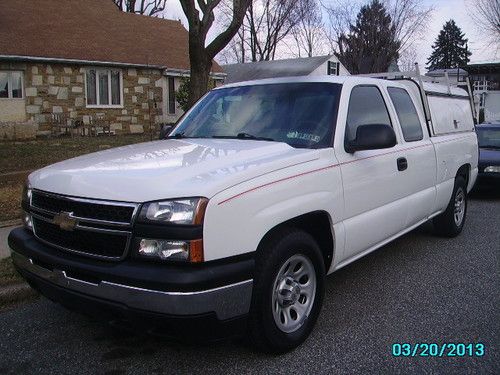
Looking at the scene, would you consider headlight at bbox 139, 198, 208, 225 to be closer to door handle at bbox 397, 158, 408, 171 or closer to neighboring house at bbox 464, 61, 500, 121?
door handle at bbox 397, 158, 408, 171

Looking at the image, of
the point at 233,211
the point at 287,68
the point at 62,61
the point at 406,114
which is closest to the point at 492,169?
the point at 406,114

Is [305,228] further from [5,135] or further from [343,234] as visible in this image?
[5,135]

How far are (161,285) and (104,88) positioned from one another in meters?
19.7

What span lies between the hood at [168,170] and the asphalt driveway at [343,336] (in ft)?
3.11

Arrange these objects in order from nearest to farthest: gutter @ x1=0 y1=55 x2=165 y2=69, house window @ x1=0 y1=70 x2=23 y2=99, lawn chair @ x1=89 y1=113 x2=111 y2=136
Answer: gutter @ x1=0 y1=55 x2=165 y2=69 < house window @ x1=0 y1=70 x2=23 y2=99 < lawn chair @ x1=89 y1=113 x2=111 y2=136

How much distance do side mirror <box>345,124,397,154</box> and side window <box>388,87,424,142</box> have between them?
108 centimetres

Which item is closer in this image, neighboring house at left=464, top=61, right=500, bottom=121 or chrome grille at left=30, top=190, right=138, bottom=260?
chrome grille at left=30, top=190, right=138, bottom=260

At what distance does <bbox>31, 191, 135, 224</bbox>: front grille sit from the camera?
2793 mm

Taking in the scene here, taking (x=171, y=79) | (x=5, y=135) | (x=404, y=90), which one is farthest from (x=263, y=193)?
(x=171, y=79)

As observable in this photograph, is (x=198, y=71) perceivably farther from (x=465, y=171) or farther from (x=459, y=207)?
(x=459, y=207)

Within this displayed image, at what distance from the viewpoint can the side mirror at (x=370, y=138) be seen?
3824 millimetres

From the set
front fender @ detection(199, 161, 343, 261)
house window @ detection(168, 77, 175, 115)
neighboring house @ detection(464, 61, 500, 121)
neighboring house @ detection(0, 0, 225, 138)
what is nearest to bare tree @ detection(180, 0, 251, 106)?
front fender @ detection(199, 161, 343, 261)

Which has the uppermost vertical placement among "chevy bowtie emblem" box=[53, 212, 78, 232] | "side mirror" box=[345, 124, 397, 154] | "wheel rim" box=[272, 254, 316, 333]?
"side mirror" box=[345, 124, 397, 154]

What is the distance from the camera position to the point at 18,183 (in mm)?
8875
